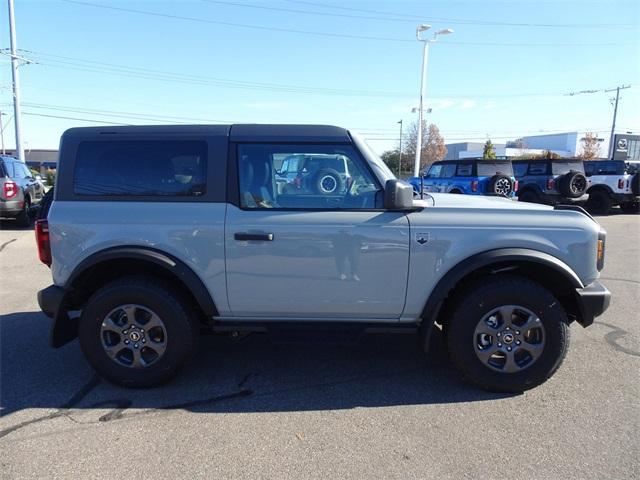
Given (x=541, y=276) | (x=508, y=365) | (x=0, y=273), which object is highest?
(x=541, y=276)

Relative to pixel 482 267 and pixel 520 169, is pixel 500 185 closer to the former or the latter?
pixel 520 169

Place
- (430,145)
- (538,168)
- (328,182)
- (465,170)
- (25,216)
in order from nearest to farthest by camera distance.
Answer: (328,182)
(25,216)
(465,170)
(538,168)
(430,145)

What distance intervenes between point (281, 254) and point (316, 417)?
1117mm

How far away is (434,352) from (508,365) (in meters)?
0.86

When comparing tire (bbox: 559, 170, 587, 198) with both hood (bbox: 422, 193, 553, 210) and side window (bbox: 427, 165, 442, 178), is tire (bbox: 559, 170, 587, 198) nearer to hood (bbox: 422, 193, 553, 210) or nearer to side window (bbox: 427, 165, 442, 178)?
side window (bbox: 427, 165, 442, 178)

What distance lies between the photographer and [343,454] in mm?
2680

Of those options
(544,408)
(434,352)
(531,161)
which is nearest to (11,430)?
(434,352)

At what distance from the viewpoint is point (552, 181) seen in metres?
15.4

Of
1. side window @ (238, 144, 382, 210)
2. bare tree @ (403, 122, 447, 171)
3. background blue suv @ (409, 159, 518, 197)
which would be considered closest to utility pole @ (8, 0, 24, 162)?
background blue suv @ (409, 159, 518, 197)

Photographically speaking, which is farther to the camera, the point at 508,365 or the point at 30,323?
the point at 30,323

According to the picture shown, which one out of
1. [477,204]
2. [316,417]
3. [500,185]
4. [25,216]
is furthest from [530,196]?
[25,216]

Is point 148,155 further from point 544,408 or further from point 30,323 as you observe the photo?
point 544,408

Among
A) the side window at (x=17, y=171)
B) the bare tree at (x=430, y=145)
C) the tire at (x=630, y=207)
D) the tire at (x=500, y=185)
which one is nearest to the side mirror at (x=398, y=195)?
the side window at (x=17, y=171)

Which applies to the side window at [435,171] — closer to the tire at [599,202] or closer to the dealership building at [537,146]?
the tire at [599,202]
